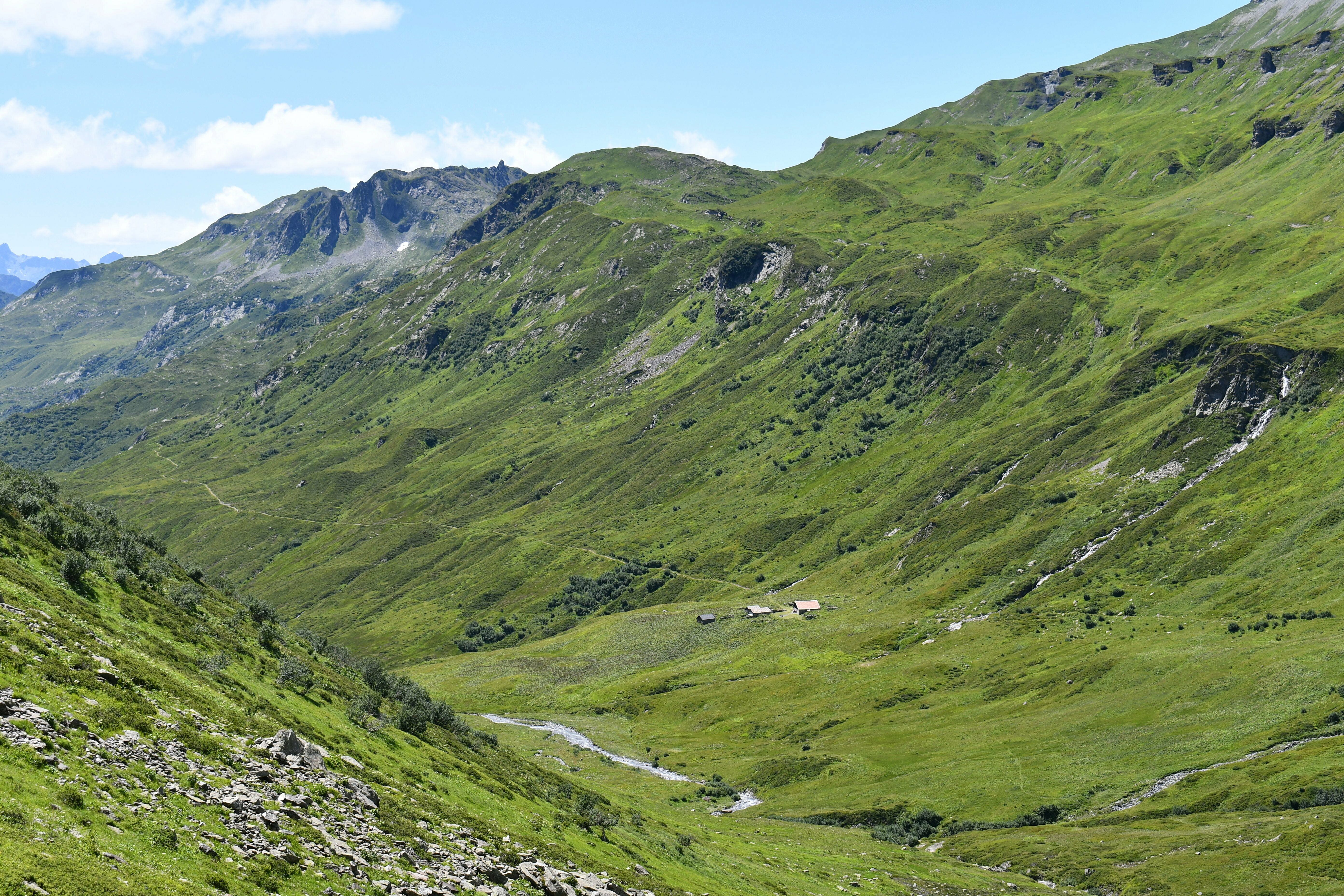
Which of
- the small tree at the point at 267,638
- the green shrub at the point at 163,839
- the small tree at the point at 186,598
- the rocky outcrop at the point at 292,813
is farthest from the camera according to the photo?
the small tree at the point at 267,638

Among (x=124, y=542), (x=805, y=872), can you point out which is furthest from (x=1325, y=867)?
(x=124, y=542)

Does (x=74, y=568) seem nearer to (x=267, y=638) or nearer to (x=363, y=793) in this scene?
(x=267, y=638)

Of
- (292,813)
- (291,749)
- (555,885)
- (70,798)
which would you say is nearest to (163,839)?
(70,798)

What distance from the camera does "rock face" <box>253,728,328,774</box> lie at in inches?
1550

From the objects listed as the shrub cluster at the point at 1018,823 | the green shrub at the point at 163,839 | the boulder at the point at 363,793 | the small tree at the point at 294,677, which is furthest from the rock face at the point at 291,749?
the shrub cluster at the point at 1018,823

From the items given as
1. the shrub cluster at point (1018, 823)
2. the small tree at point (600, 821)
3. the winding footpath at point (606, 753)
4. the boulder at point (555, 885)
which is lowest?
the winding footpath at point (606, 753)

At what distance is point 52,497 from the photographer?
76.9m

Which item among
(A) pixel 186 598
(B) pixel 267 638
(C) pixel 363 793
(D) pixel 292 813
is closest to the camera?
(D) pixel 292 813

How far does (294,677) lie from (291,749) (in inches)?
845

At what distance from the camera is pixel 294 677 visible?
60438 millimetres

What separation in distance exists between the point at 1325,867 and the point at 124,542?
99.2m

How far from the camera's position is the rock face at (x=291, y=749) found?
39.4 m

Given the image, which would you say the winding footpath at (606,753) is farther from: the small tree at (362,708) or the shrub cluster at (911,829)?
the small tree at (362,708)

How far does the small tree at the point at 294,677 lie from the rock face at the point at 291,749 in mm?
17628
